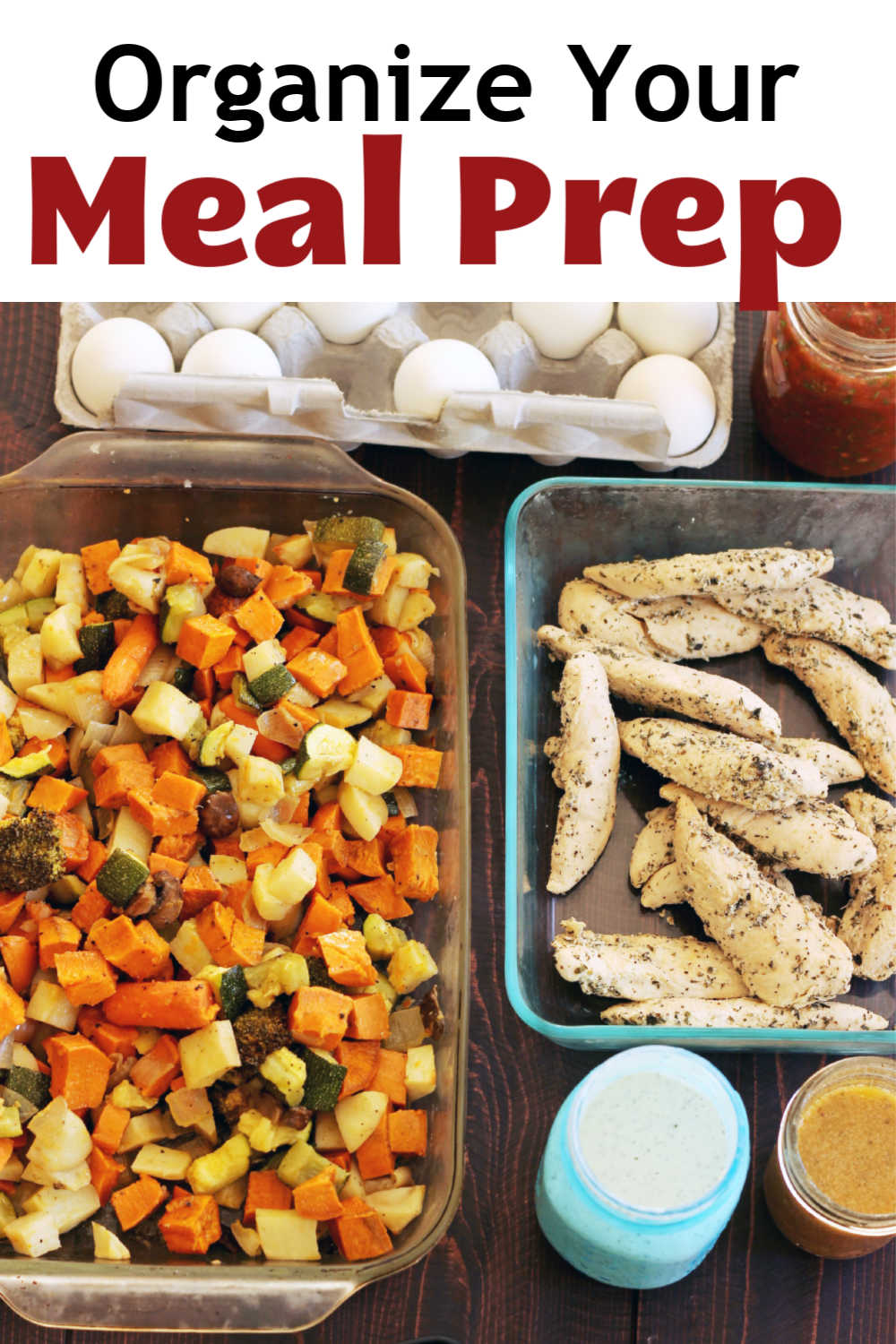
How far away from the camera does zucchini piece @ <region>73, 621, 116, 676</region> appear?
1.75m

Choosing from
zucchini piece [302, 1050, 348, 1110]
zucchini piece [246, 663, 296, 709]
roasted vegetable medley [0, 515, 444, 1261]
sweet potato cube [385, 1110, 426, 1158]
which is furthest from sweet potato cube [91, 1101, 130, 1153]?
zucchini piece [246, 663, 296, 709]

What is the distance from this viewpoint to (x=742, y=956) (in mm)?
1688

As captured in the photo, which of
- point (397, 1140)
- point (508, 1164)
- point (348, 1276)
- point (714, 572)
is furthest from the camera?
point (714, 572)

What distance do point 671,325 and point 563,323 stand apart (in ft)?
0.56

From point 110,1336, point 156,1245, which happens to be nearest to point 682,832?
point 156,1245

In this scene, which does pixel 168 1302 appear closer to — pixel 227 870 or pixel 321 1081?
pixel 321 1081

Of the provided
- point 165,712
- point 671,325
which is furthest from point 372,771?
point 671,325

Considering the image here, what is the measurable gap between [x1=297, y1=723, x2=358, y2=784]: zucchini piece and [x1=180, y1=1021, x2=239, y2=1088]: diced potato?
34cm

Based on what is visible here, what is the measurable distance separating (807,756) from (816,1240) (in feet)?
2.14

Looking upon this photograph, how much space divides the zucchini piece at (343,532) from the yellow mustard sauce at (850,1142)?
969 millimetres

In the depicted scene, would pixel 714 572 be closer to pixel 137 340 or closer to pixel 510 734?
pixel 510 734

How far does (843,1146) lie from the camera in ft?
5.31

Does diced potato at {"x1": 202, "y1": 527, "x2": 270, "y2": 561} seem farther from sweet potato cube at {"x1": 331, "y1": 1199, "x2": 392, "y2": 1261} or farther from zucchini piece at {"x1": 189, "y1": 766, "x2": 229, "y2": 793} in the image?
sweet potato cube at {"x1": 331, "y1": 1199, "x2": 392, "y2": 1261}

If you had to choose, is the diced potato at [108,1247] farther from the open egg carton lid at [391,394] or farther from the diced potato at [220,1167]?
the open egg carton lid at [391,394]
